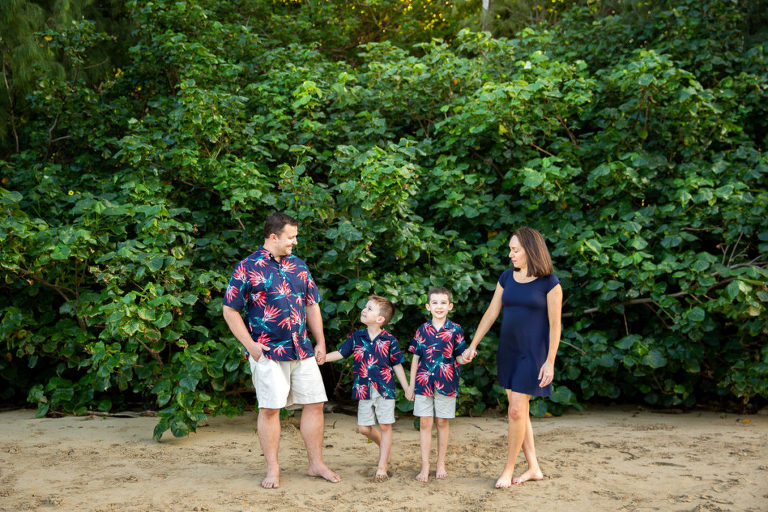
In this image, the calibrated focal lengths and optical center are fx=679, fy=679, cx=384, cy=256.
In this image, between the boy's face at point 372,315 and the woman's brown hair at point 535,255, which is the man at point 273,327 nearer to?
the boy's face at point 372,315

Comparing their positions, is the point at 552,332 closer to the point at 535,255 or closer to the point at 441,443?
the point at 535,255

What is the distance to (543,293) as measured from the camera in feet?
13.3

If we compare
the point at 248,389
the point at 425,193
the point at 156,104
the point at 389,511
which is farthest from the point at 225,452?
the point at 156,104

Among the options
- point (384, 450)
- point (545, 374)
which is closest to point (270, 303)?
point (384, 450)

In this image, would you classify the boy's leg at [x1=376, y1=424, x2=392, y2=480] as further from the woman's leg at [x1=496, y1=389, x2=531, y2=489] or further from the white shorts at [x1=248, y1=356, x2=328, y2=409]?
the woman's leg at [x1=496, y1=389, x2=531, y2=489]

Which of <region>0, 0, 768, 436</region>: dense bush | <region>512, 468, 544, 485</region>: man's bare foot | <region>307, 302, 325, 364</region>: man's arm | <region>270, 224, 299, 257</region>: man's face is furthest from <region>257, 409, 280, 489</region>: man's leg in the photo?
<region>512, 468, 544, 485</region>: man's bare foot

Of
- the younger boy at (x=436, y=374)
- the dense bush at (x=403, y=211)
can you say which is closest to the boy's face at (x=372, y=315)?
the younger boy at (x=436, y=374)

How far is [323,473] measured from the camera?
4277 mm

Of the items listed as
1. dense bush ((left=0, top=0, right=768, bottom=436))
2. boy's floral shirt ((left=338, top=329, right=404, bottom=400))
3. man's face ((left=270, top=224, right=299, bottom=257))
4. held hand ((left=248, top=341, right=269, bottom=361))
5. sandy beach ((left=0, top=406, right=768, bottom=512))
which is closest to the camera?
sandy beach ((left=0, top=406, right=768, bottom=512))

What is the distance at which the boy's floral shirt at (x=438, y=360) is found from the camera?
167 inches

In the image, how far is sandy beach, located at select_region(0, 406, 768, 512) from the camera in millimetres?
3883

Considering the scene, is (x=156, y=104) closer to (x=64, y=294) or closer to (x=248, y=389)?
(x=64, y=294)

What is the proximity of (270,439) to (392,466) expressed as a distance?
0.94 meters

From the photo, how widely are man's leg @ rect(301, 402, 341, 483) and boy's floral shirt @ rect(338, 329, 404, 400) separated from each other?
10.7 inches
